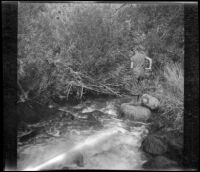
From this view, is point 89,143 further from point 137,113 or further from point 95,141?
point 137,113

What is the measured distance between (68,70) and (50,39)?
1.57 ft

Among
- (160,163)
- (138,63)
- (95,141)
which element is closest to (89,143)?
(95,141)

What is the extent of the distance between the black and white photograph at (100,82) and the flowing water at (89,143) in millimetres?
13

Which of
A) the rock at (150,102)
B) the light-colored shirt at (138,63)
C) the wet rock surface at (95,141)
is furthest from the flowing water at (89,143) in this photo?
the light-colored shirt at (138,63)

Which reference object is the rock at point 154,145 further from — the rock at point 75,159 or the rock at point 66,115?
the rock at point 66,115

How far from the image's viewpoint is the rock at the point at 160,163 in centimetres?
403

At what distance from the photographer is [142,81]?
423 centimetres

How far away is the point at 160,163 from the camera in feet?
13.2

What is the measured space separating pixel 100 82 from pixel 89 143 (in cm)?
82

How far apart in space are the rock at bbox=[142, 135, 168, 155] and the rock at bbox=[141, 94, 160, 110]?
0.39m

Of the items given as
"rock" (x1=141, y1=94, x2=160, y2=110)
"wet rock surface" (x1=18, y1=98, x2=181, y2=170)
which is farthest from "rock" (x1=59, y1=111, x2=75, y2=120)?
"rock" (x1=141, y1=94, x2=160, y2=110)

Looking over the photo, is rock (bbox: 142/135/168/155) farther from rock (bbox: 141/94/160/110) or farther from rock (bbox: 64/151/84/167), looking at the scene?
rock (bbox: 64/151/84/167)

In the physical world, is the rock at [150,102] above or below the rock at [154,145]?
above

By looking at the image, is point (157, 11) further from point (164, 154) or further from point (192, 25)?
point (164, 154)
